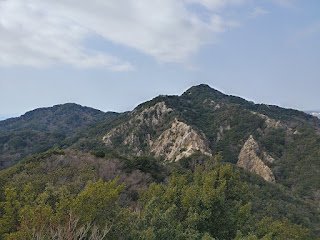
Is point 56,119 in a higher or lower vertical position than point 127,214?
higher

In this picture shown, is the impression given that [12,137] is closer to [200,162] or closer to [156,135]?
[156,135]


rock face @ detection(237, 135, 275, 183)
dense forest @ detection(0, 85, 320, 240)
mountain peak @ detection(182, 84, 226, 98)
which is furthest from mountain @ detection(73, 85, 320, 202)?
mountain peak @ detection(182, 84, 226, 98)

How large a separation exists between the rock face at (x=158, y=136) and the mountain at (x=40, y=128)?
24.0 m

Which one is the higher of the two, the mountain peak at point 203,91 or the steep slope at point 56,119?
the mountain peak at point 203,91

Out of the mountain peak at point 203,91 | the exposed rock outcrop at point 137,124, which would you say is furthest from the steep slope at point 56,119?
the mountain peak at point 203,91

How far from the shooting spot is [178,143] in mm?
51750

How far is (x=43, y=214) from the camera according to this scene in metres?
7.91

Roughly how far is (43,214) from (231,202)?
10.6m

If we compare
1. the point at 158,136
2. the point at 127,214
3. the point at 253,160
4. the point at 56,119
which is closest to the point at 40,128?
the point at 56,119

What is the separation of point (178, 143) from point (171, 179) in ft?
115

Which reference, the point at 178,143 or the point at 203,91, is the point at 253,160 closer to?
the point at 178,143

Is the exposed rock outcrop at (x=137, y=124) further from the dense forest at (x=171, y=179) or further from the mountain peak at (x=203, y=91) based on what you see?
the mountain peak at (x=203, y=91)

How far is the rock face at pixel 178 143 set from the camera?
159 ft

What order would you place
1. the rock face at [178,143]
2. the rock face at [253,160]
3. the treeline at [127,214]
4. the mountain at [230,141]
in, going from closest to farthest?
1. the treeline at [127,214]
2. the mountain at [230,141]
3. the rock face at [253,160]
4. the rock face at [178,143]
